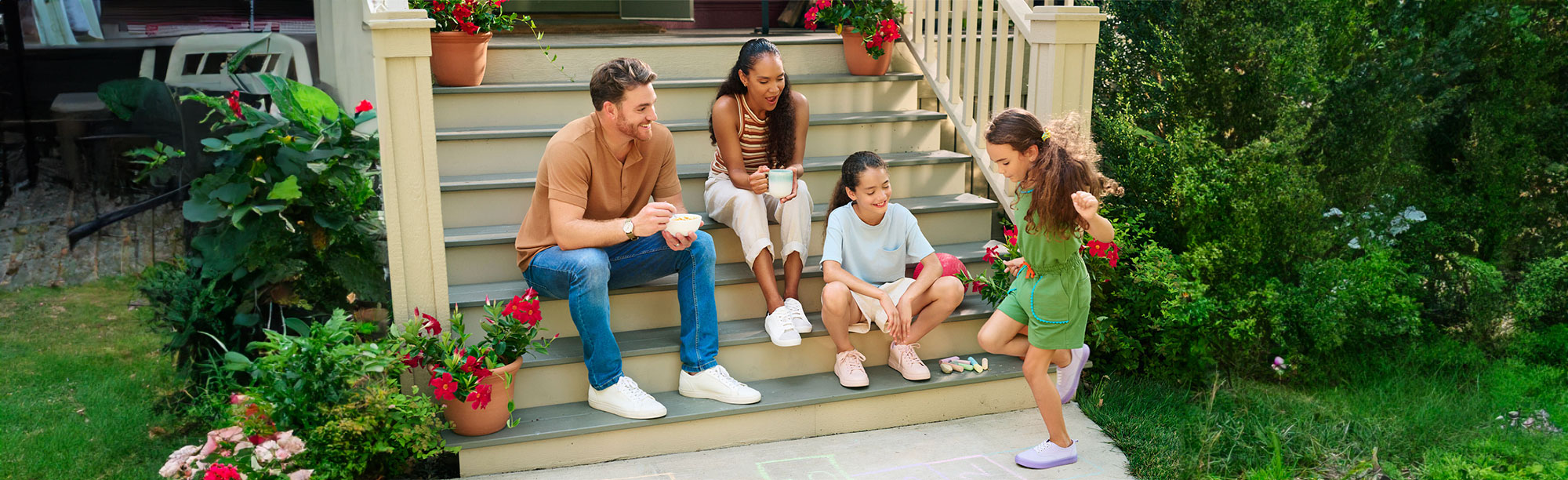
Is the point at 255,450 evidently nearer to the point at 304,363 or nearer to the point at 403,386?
the point at 304,363

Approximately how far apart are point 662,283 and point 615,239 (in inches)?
17.6

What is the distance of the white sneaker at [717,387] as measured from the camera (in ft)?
9.81

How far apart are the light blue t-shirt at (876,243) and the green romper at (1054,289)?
0.45m

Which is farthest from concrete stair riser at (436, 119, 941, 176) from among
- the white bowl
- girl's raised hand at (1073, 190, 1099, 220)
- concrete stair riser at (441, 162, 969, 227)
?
girl's raised hand at (1073, 190, 1099, 220)

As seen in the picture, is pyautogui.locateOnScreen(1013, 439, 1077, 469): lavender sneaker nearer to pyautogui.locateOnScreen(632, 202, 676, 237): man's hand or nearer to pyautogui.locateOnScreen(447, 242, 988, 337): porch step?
pyautogui.locateOnScreen(447, 242, 988, 337): porch step

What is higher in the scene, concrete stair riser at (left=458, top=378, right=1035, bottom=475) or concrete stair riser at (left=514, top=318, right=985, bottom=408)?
concrete stair riser at (left=514, top=318, right=985, bottom=408)

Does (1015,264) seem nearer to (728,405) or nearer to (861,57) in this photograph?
(728,405)

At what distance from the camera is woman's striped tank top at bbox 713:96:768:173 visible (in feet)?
11.3

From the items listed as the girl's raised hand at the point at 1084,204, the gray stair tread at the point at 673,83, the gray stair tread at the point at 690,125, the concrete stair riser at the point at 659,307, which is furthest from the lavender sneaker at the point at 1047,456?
the gray stair tread at the point at 673,83

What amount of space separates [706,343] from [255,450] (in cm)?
122

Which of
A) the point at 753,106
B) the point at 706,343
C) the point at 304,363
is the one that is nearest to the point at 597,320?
the point at 706,343

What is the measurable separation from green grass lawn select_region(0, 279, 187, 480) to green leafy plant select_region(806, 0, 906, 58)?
9.39ft

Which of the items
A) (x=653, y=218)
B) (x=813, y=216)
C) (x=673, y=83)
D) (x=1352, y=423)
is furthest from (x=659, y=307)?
(x=1352, y=423)

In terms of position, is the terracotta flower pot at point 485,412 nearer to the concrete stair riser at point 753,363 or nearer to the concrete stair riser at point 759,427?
the concrete stair riser at point 759,427
